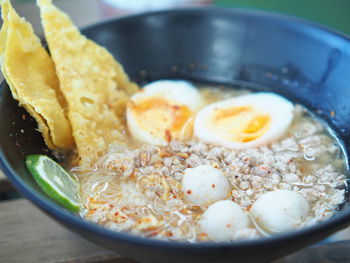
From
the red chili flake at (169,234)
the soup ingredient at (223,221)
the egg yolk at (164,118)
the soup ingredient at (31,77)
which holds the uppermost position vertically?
the soup ingredient at (31,77)

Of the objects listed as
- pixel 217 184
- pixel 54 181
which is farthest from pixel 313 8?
pixel 54 181

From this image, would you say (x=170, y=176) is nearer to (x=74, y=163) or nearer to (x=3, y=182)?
(x=74, y=163)

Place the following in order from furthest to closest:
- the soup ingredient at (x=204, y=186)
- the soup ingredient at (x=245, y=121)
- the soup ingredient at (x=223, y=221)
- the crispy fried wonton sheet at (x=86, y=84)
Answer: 1. the soup ingredient at (x=245, y=121)
2. the crispy fried wonton sheet at (x=86, y=84)
3. the soup ingredient at (x=204, y=186)
4. the soup ingredient at (x=223, y=221)

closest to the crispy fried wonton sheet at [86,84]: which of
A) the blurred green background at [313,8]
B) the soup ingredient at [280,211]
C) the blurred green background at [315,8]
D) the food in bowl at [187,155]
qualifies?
the food in bowl at [187,155]

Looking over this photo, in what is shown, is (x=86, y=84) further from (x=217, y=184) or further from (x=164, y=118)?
(x=217, y=184)

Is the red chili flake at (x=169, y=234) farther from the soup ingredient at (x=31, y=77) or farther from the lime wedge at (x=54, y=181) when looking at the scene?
the soup ingredient at (x=31, y=77)

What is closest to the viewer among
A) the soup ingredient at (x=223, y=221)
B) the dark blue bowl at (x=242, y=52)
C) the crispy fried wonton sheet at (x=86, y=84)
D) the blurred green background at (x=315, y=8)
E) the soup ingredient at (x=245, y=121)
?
the soup ingredient at (x=223, y=221)

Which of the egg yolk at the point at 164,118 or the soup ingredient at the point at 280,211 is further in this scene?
the egg yolk at the point at 164,118
